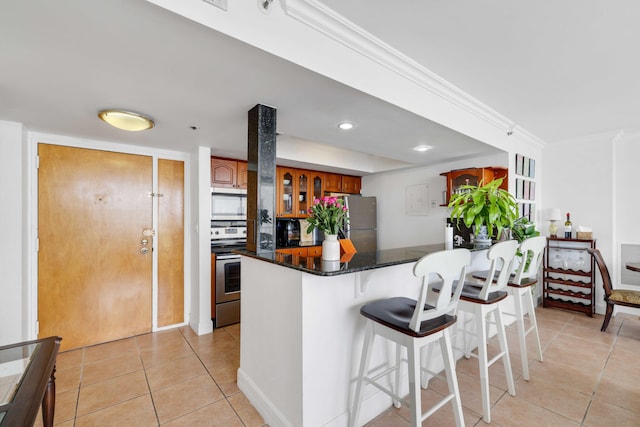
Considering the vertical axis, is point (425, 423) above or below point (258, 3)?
below

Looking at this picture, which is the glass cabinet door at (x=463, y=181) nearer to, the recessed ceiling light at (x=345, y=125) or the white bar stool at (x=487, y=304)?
the white bar stool at (x=487, y=304)

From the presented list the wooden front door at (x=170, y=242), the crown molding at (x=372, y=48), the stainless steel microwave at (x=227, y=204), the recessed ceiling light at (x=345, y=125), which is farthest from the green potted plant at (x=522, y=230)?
the wooden front door at (x=170, y=242)

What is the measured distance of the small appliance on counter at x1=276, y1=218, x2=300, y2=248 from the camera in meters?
3.93

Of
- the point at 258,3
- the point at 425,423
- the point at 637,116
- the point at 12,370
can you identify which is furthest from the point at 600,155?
the point at 12,370

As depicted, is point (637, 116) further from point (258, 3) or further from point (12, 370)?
point (12, 370)

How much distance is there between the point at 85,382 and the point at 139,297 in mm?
964

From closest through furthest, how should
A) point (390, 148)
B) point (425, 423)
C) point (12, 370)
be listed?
1. point (12, 370)
2. point (425, 423)
3. point (390, 148)

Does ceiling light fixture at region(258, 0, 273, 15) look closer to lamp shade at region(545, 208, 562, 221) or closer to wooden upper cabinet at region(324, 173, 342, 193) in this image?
wooden upper cabinet at region(324, 173, 342, 193)

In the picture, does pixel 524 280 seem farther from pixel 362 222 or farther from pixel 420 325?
pixel 362 222

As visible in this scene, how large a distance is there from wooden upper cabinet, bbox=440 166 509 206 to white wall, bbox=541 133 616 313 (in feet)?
4.19

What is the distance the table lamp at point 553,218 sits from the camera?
366 centimetres

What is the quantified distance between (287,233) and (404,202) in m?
1.96

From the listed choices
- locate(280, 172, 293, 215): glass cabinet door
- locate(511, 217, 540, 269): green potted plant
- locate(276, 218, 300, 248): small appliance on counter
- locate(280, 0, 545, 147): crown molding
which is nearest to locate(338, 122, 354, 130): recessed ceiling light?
locate(280, 0, 545, 147): crown molding

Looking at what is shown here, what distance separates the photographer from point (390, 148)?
3086mm
